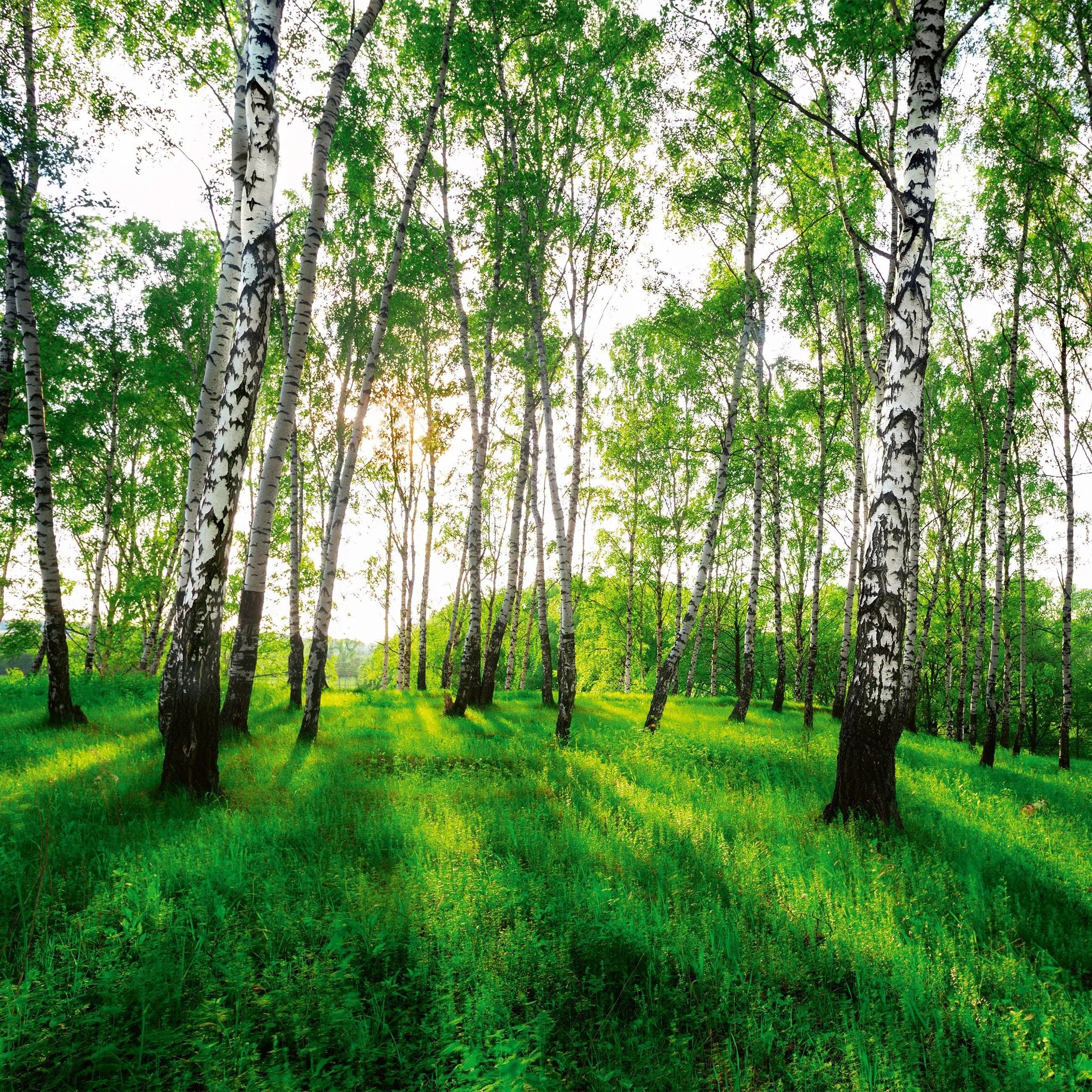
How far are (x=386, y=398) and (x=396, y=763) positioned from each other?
45.7 ft

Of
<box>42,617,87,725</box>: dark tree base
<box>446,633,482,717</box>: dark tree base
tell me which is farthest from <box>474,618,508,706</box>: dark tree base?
<box>42,617,87,725</box>: dark tree base

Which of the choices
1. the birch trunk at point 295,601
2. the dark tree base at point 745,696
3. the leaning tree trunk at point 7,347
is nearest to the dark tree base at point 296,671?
the birch trunk at point 295,601

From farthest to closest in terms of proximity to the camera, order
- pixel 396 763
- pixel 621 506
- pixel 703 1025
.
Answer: pixel 621 506 < pixel 396 763 < pixel 703 1025

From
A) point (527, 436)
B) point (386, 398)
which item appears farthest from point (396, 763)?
point (386, 398)

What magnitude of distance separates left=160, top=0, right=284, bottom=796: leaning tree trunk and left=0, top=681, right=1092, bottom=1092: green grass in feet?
1.75

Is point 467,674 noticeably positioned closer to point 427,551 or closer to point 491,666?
point 491,666

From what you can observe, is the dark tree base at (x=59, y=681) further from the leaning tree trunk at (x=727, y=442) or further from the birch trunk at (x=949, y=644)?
the birch trunk at (x=949, y=644)

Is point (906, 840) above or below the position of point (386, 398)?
below

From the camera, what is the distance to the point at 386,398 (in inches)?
715

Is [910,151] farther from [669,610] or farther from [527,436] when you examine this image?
[669,610]

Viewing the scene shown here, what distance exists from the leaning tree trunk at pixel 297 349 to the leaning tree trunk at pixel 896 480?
23.9 feet

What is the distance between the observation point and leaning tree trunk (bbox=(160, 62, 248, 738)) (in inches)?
303

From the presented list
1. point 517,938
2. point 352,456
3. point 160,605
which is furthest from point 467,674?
point 160,605

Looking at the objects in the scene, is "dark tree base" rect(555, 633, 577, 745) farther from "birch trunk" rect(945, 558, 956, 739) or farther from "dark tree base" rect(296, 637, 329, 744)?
"birch trunk" rect(945, 558, 956, 739)
